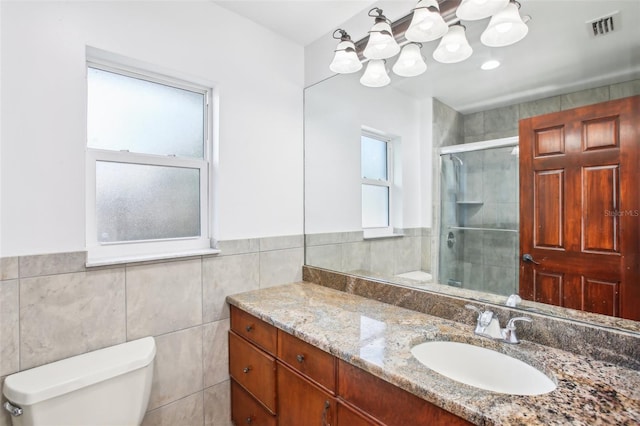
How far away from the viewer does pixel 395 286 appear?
1637 millimetres

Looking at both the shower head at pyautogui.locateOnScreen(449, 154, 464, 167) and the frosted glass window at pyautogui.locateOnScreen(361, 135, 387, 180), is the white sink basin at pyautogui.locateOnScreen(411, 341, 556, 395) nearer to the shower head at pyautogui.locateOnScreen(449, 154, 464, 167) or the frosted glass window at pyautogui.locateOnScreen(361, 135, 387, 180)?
the shower head at pyautogui.locateOnScreen(449, 154, 464, 167)

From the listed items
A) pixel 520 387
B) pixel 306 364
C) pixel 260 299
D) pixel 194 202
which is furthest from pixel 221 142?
pixel 520 387

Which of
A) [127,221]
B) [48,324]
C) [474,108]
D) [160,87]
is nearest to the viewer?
[48,324]

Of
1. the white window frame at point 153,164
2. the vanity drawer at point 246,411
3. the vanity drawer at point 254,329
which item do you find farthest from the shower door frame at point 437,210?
the white window frame at point 153,164

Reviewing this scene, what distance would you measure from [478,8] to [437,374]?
4.52 ft

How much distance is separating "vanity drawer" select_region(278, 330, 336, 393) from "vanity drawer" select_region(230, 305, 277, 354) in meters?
0.06

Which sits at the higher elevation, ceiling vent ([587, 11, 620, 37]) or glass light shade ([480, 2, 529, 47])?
glass light shade ([480, 2, 529, 47])

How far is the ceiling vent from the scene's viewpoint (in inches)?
42.5

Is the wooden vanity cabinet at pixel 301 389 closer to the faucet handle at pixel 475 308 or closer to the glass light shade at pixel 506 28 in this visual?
the faucet handle at pixel 475 308

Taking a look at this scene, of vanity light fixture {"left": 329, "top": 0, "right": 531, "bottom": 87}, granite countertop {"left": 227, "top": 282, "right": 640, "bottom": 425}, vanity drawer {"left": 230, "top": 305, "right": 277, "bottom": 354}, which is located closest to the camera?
granite countertop {"left": 227, "top": 282, "right": 640, "bottom": 425}

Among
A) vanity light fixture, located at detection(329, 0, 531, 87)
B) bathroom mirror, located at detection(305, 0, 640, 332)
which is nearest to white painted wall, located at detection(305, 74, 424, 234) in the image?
bathroom mirror, located at detection(305, 0, 640, 332)

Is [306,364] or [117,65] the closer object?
[306,364]

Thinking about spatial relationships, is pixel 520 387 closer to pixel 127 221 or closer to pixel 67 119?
pixel 127 221

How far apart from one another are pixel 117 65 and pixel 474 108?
169 cm
